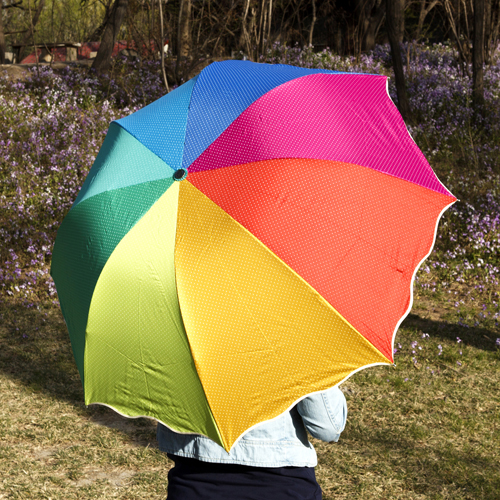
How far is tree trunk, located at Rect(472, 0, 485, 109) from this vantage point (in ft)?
30.5

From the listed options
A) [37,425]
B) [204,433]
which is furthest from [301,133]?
[37,425]

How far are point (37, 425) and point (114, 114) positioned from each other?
6.50 m

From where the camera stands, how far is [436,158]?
9266mm

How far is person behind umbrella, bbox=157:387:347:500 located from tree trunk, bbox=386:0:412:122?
8.60 m

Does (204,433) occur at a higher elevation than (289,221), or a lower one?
lower

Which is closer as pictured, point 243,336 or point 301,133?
point 243,336

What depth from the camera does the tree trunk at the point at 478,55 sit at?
928 cm

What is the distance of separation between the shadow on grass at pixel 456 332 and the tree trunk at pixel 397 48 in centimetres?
476

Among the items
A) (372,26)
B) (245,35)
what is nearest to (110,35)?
(245,35)

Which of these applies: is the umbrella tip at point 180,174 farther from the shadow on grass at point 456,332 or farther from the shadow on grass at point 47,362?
the shadow on grass at point 456,332

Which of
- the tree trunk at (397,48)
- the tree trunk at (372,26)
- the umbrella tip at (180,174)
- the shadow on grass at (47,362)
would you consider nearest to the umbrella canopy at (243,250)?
the umbrella tip at (180,174)

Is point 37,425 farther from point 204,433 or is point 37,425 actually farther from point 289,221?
point 289,221

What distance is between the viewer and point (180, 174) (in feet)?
6.32

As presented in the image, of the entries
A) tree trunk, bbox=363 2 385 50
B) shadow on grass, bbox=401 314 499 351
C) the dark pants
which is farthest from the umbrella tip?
tree trunk, bbox=363 2 385 50
